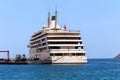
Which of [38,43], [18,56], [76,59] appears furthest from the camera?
[18,56]

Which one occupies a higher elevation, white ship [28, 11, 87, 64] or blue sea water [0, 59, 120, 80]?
white ship [28, 11, 87, 64]

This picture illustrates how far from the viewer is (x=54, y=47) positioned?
100m

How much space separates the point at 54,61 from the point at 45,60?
566 cm

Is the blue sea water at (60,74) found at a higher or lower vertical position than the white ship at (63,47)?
lower

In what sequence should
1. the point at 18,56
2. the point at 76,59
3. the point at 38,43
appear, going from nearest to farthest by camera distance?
the point at 76,59, the point at 38,43, the point at 18,56

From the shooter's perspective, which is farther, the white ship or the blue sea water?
the white ship

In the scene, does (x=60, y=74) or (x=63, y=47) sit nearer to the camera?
(x=60, y=74)

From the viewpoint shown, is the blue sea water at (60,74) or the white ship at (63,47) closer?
the blue sea water at (60,74)

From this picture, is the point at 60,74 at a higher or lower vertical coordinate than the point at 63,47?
lower

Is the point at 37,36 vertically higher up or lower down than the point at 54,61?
higher up

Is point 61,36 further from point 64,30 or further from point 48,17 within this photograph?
point 48,17

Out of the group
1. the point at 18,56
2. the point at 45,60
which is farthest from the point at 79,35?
the point at 18,56

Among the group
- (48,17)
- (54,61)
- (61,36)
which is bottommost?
(54,61)

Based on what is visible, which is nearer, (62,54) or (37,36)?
(62,54)
